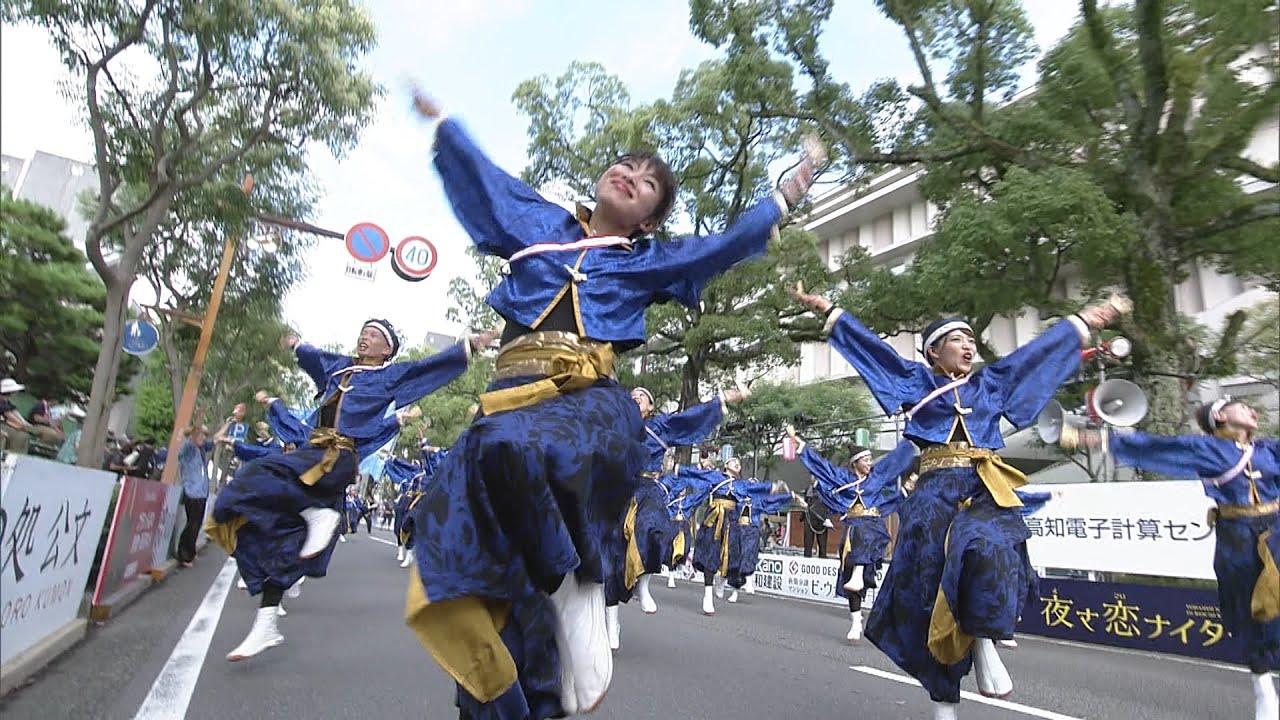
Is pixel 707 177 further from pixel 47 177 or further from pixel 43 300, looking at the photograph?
pixel 47 177

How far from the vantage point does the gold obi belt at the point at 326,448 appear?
5.41 metres

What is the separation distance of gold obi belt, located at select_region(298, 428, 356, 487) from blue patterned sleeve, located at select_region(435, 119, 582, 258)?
3.36 metres

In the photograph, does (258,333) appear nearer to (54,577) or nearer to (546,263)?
(54,577)

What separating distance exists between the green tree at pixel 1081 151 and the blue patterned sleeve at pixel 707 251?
28.9 ft

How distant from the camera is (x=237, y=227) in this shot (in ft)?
32.7

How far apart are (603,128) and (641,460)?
1902cm

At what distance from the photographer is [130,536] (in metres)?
7.27

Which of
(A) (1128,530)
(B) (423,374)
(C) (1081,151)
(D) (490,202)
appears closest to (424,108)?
(D) (490,202)

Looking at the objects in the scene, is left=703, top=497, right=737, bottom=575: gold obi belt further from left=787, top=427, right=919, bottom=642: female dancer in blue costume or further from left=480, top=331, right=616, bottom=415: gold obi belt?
left=480, top=331, right=616, bottom=415: gold obi belt

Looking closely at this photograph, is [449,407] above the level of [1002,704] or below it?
above

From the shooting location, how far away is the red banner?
6312 millimetres

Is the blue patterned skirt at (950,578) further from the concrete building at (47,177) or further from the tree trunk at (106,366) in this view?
the concrete building at (47,177)

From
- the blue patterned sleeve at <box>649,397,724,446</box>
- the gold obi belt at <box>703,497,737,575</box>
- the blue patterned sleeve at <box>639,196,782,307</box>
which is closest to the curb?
the blue patterned sleeve at <box>639,196,782,307</box>

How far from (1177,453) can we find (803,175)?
4085 millimetres
